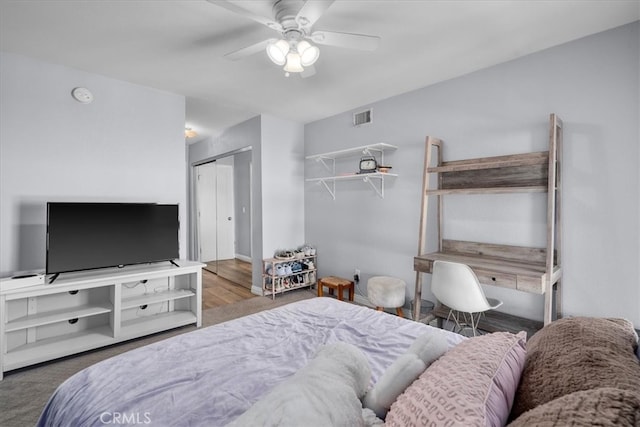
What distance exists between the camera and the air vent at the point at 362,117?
359 cm

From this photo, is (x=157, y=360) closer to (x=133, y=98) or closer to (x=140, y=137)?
(x=140, y=137)

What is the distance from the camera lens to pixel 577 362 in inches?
30.6

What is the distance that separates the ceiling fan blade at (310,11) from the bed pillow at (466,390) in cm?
163

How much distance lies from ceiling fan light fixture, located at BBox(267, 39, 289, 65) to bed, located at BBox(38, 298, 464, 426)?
1.63 m

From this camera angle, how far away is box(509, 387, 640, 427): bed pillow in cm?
46

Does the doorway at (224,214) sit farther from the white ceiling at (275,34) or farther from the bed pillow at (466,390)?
the bed pillow at (466,390)

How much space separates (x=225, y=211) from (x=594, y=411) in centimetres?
569

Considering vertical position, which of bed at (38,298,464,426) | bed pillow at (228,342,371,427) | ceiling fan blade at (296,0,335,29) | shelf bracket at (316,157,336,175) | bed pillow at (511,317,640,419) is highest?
ceiling fan blade at (296,0,335,29)

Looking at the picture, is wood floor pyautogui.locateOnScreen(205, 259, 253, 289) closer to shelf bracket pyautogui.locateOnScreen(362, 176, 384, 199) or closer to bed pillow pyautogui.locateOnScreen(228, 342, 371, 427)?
shelf bracket pyautogui.locateOnScreen(362, 176, 384, 199)

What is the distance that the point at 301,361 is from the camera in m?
1.31

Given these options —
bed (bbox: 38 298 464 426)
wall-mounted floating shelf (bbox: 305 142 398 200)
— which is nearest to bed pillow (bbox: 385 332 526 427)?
bed (bbox: 38 298 464 426)

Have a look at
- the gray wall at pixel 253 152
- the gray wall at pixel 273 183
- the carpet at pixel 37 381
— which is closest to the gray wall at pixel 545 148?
the gray wall at pixel 273 183

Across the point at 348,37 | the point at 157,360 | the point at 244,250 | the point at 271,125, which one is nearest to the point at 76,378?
the point at 157,360

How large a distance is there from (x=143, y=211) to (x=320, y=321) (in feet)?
7.01
